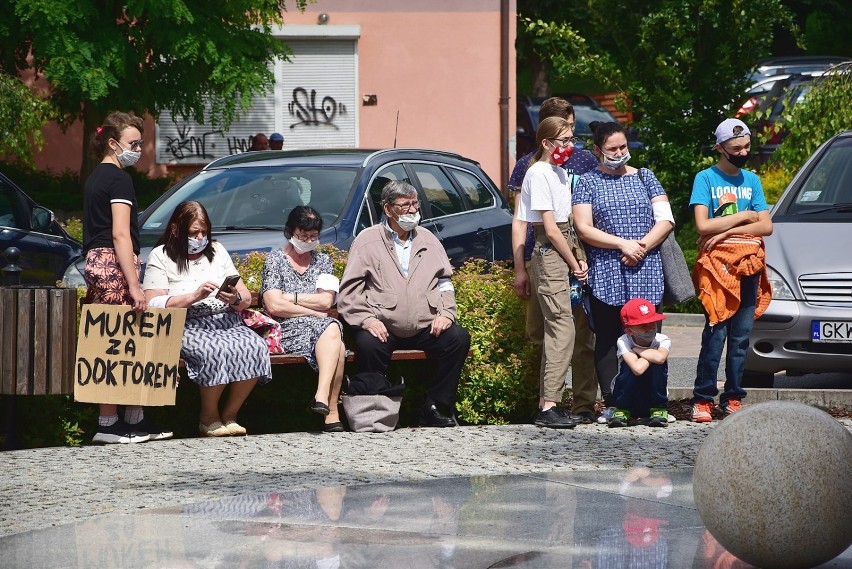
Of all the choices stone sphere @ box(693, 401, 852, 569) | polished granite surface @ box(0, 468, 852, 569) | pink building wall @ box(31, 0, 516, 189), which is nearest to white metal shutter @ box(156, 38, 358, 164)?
pink building wall @ box(31, 0, 516, 189)

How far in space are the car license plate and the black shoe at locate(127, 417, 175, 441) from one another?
170 inches

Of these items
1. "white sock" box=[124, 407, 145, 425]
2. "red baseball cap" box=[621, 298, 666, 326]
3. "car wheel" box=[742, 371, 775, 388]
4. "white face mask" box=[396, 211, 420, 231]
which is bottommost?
"white sock" box=[124, 407, 145, 425]

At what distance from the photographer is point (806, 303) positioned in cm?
1020

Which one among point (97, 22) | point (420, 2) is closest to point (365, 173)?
point (97, 22)

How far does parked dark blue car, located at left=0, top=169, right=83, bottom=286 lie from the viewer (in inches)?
512

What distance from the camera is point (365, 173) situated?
11500 mm

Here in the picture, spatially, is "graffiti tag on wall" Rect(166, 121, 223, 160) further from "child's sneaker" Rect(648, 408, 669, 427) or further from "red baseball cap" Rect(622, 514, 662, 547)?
"red baseball cap" Rect(622, 514, 662, 547)

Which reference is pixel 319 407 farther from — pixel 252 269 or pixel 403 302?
pixel 252 269

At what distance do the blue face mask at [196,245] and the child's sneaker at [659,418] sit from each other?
297cm

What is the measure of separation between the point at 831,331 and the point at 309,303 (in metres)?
3.51

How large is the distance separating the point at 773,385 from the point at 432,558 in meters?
6.07

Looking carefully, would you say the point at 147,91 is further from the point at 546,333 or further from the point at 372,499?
the point at 372,499

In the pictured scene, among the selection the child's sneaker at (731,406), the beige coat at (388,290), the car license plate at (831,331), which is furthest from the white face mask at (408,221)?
the car license plate at (831,331)

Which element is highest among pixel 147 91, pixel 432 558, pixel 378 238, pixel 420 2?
pixel 420 2
